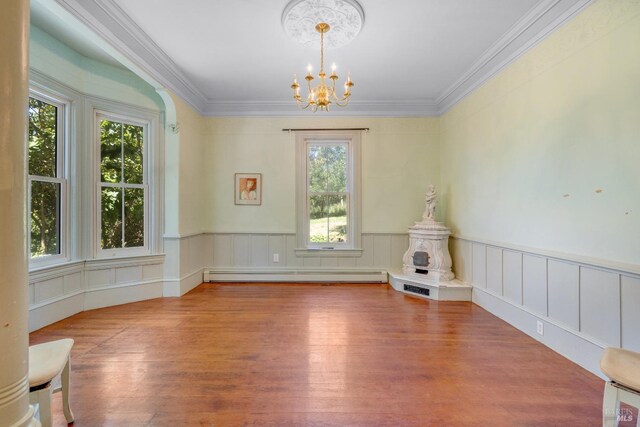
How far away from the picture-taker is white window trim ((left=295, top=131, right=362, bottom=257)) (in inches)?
182

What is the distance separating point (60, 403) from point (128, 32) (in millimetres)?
3061

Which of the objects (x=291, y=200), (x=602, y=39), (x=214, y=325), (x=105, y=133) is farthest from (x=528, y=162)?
(x=105, y=133)

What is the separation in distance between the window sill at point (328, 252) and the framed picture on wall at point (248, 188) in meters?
1.06

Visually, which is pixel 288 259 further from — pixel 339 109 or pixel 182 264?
pixel 339 109

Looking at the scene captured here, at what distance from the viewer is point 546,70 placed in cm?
253

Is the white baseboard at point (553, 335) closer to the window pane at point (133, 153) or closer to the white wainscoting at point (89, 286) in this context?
the white wainscoting at point (89, 286)

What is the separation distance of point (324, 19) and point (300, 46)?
495 mm

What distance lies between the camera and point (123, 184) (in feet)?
11.8

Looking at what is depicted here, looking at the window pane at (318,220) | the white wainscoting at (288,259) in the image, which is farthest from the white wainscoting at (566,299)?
the window pane at (318,220)

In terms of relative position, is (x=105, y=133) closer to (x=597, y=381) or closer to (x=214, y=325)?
(x=214, y=325)

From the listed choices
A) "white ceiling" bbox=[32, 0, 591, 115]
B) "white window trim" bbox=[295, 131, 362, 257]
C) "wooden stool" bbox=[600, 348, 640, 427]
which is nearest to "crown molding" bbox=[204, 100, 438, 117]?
"white ceiling" bbox=[32, 0, 591, 115]

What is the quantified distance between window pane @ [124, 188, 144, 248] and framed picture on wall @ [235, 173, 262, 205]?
1.35m

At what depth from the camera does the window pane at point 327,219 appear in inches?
185

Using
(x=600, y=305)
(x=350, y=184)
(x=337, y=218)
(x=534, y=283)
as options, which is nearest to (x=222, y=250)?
(x=337, y=218)
